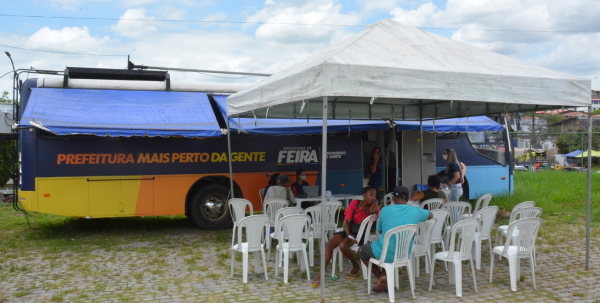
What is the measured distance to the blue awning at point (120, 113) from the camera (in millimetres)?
7988

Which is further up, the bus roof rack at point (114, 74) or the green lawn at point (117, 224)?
the bus roof rack at point (114, 74)

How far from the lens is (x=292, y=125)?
363 inches

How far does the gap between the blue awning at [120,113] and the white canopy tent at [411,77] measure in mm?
1916

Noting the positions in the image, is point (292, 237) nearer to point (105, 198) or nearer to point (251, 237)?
point (251, 237)

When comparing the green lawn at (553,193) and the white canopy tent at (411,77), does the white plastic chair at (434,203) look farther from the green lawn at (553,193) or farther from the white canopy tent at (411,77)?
the green lawn at (553,193)

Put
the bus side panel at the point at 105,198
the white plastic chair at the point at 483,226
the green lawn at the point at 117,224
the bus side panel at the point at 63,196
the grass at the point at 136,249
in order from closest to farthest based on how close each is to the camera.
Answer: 1. the grass at the point at 136,249
2. the white plastic chair at the point at 483,226
3. the bus side panel at the point at 63,196
4. the green lawn at the point at 117,224
5. the bus side panel at the point at 105,198

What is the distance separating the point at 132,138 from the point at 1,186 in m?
11.3

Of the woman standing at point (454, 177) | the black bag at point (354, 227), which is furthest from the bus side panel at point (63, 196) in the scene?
the woman standing at point (454, 177)

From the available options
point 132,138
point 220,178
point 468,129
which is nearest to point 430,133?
point 468,129

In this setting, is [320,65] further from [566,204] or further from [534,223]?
[566,204]

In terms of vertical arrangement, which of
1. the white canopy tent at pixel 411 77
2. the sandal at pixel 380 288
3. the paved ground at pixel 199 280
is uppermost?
the white canopy tent at pixel 411 77

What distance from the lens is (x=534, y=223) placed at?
550cm

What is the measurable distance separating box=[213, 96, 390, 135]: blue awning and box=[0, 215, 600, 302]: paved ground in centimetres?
220

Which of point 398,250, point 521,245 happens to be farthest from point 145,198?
point 521,245
